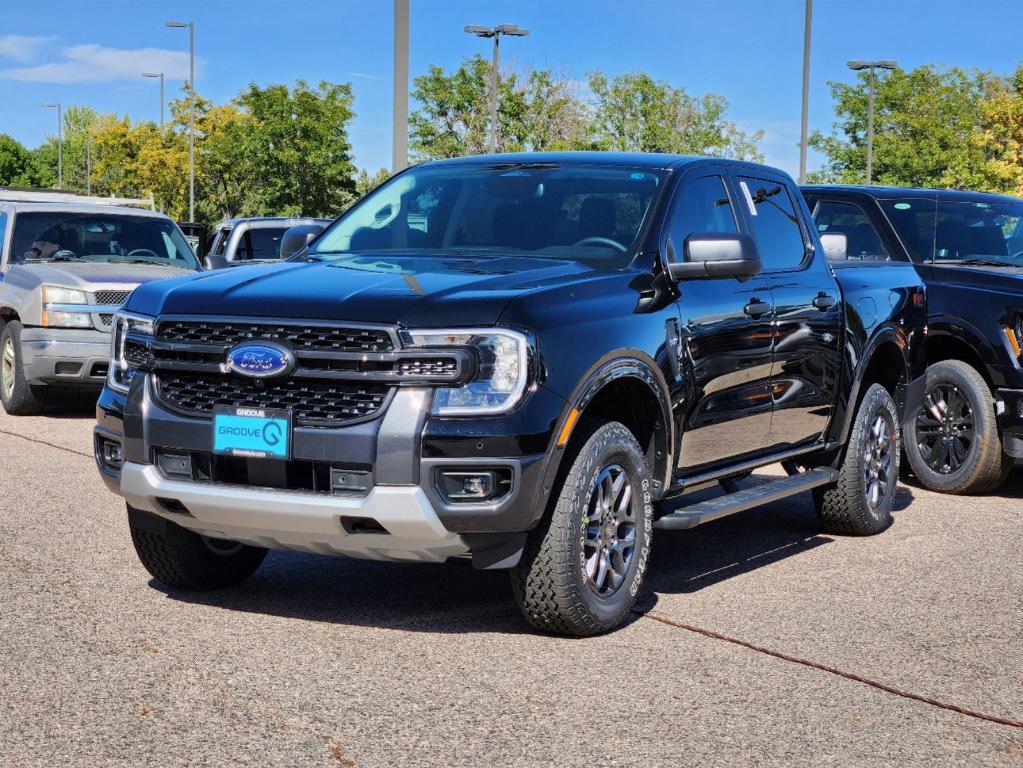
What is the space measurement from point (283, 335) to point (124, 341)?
89cm

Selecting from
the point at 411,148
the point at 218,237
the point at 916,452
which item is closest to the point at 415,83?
the point at 411,148

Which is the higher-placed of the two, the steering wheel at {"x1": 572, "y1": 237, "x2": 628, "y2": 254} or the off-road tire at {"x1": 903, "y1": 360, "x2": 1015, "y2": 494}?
the steering wheel at {"x1": 572, "y1": 237, "x2": 628, "y2": 254}

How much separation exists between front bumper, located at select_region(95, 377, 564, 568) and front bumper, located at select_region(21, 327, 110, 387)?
7527mm

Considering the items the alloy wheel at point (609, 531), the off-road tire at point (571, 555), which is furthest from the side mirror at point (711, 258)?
the alloy wheel at point (609, 531)

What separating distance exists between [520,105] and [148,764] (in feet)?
151

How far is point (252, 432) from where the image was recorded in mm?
5262

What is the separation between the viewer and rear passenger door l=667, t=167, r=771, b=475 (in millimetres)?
6336

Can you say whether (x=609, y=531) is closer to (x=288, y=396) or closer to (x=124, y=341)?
(x=288, y=396)

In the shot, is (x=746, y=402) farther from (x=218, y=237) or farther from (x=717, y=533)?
Answer: (x=218, y=237)

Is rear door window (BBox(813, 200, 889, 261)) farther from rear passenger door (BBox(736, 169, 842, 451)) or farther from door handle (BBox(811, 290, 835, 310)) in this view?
door handle (BBox(811, 290, 835, 310))

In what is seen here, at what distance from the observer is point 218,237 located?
21438mm

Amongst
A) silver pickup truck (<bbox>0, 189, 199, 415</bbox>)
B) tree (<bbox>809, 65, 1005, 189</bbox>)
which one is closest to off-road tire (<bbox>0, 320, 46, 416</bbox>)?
silver pickup truck (<bbox>0, 189, 199, 415</bbox>)

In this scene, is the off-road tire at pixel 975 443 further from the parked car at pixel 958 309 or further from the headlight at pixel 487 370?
the headlight at pixel 487 370

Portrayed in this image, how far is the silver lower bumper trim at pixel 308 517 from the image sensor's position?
5074 millimetres
